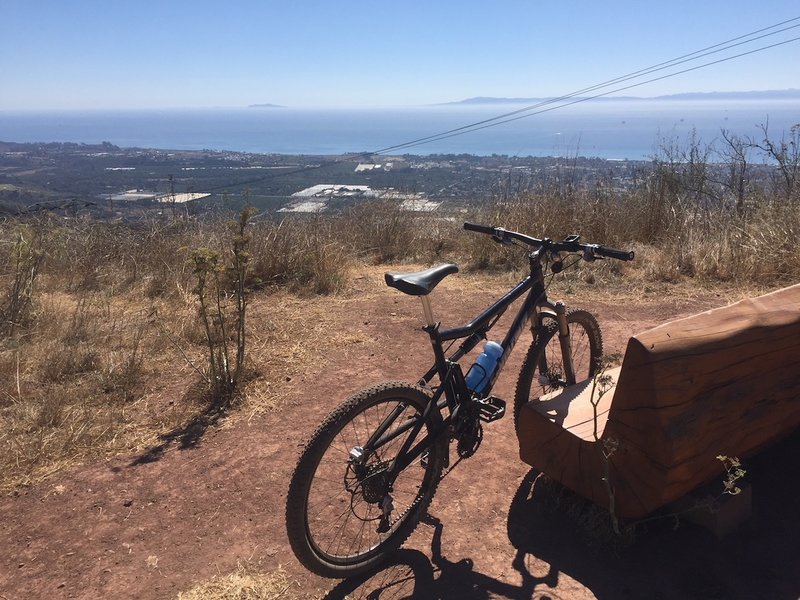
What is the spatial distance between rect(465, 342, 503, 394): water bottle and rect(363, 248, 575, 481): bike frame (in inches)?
1.2

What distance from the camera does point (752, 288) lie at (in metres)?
6.34

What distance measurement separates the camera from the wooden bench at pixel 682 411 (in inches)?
81.5

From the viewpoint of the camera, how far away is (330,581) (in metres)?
2.35

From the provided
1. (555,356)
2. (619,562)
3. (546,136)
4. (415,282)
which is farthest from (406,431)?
(546,136)

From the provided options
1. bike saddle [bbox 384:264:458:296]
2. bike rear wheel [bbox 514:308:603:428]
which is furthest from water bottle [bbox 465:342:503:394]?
bike saddle [bbox 384:264:458:296]

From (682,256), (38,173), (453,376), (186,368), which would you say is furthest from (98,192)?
(453,376)

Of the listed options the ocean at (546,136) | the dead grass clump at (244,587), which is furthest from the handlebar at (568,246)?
the ocean at (546,136)

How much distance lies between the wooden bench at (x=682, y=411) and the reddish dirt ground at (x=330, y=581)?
0.85ft

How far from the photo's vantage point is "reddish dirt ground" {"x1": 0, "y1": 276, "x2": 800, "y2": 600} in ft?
7.45

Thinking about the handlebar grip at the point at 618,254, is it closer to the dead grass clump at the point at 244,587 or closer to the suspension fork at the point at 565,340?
the suspension fork at the point at 565,340

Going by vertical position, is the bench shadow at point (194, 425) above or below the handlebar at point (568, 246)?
below

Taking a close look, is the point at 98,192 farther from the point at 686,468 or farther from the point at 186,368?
the point at 686,468

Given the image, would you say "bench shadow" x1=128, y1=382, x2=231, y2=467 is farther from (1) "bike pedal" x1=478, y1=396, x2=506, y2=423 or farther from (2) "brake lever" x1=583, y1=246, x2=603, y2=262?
(2) "brake lever" x1=583, y1=246, x2=603, y2=262

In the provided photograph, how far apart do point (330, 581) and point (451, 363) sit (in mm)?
1052
